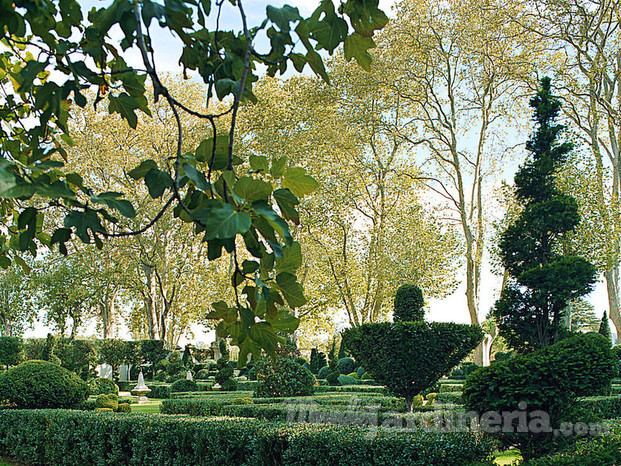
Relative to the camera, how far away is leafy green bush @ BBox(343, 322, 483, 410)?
33.5 feet

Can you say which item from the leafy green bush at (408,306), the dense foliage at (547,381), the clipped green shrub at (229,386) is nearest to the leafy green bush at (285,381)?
the leafy green bush at (408,306)

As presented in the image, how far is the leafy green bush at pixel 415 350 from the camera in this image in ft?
33.5

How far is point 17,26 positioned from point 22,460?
9226mm

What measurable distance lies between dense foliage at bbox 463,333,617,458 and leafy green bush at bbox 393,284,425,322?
482 cm

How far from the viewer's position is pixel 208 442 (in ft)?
21.5

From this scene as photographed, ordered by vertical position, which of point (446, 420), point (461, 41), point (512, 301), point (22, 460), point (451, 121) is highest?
point (461, 41)

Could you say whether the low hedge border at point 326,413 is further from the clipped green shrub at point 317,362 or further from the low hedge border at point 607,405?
the clipped green shrub at point 317,362

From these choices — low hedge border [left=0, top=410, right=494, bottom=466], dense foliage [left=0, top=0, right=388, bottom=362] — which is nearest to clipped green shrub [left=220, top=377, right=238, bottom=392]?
low hedge border [left=0, top=410, right=494, bottom=466]

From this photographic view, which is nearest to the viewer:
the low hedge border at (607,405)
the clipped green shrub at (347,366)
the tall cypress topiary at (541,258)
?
the low hedge border at (607,405)

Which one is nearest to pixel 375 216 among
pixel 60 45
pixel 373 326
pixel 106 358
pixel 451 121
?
pixel 451 121

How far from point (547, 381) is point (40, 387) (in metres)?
8.88

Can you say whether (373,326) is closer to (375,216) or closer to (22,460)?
(22,460)

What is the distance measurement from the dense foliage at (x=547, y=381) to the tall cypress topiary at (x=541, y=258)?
20.3 ft

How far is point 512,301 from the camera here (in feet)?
41.9
